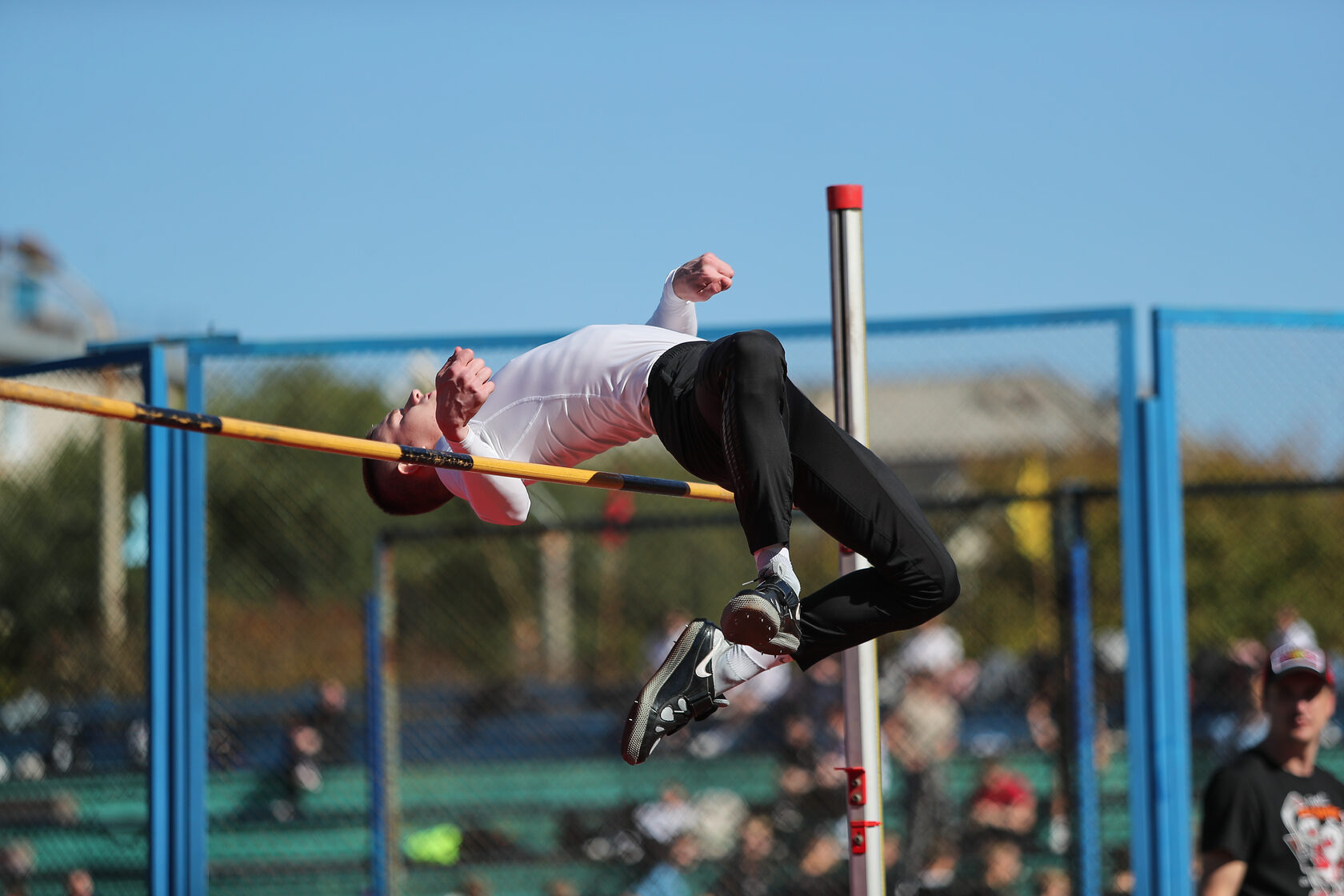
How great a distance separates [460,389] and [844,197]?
116 cm

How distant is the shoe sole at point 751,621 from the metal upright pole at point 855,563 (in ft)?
2.17

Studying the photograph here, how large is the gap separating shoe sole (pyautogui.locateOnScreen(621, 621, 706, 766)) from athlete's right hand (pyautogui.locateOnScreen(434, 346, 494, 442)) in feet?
2.49

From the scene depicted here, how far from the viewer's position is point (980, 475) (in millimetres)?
6961

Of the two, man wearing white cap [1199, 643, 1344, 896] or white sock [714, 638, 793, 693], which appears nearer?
white sock [714, 638, 793, 693]

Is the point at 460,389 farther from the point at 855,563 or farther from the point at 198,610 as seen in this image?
the point at 198,610

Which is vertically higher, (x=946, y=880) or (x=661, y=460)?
(x=661, y=460)

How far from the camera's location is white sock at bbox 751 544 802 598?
317 centimetres

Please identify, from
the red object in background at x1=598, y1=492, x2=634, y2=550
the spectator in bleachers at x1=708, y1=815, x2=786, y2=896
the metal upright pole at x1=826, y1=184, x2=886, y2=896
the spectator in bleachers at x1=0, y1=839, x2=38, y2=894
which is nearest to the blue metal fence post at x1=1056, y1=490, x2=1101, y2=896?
the spectator in bleachers at x1=708, y1=815, x2=786, y2=896

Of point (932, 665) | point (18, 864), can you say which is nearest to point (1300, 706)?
point (932, 665)

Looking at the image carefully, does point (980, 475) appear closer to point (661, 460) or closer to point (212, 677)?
point (661, 460)

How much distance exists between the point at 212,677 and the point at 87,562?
2.79 ft

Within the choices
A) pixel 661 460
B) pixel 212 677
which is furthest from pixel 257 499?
pixel 661 460

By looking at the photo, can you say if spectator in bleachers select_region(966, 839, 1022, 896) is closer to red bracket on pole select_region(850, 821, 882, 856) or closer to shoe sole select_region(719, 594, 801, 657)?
red bracket on pole select_region(850, 821, 882, 856)

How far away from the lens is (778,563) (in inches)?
125
